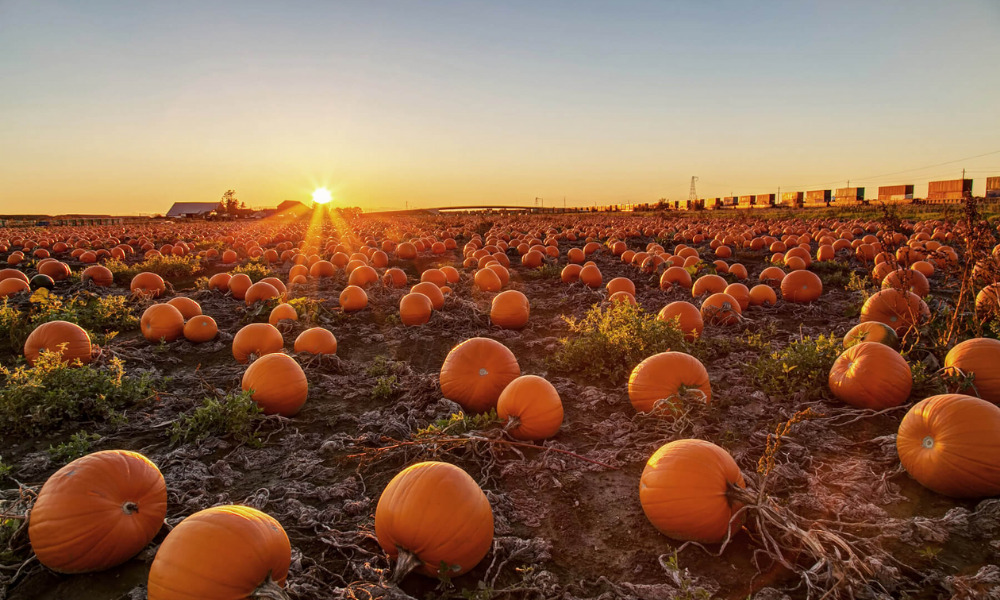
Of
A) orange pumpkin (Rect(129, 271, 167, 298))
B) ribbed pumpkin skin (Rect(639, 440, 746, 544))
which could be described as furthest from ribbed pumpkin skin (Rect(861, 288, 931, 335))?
orange pumpkin (Rect(129, 271, 167, 298))

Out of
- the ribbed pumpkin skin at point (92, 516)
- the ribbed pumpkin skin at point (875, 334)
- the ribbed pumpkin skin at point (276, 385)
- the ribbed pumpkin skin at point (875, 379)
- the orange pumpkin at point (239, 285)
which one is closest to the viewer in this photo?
the ribbed pumpkin skin at point (92, 516)

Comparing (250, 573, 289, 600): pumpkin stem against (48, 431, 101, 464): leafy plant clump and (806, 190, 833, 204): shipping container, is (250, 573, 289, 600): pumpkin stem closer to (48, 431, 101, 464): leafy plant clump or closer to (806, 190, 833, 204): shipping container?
(48, 431, 101, 464): leafy plant clump

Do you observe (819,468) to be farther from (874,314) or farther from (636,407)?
(874,314)

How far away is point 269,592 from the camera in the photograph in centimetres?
265

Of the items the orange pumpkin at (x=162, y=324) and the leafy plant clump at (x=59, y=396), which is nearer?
the leafy plant clump at (x=59, y=396)

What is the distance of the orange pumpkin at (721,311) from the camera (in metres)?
8.37

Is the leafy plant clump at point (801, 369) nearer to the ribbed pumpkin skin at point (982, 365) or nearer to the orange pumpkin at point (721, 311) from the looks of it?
the ribbed pumpkin skin at point (982, 365)

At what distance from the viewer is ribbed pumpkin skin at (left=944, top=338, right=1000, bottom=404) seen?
15.7 ft

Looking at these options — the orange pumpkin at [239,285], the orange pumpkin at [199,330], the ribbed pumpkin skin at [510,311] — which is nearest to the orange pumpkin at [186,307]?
the orange pumpkin at [199,330]

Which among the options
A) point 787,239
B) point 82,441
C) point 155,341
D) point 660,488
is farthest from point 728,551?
point 787,239

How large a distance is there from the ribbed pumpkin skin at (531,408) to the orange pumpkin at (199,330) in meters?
6.09

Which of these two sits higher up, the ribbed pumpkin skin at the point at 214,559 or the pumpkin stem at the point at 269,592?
the ribbed pumpkin skin at the point at 214,559

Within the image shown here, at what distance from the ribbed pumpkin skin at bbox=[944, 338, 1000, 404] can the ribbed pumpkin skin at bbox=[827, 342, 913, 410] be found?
46cm

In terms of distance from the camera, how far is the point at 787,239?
59.9 feet
